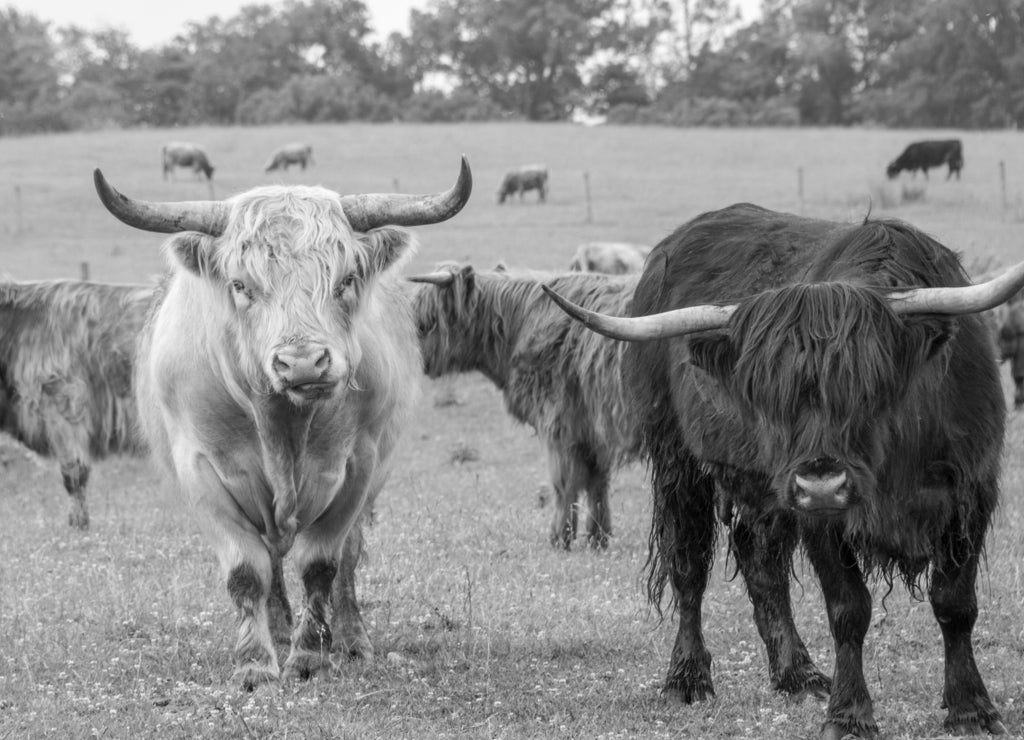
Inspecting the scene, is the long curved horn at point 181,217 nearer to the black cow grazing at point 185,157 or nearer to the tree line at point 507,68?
the black cow grazing at point 185,157

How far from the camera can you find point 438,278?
9812 mm

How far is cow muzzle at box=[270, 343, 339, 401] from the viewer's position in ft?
15.7

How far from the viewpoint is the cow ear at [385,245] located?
5508 mm

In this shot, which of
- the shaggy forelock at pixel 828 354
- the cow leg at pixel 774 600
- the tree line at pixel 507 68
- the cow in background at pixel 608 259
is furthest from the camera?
the tree line at pixel 507 68

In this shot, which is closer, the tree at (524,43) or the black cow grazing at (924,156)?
the black cow grazing at (924,156)

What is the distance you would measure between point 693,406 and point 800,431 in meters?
0.88

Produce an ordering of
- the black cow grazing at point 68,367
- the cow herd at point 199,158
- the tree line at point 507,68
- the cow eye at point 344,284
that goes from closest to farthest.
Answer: the cow eye at point 344,284 → the black cow grazing at point 68,367 → the cow herd at point 199,158 → the tree line at point 507,68

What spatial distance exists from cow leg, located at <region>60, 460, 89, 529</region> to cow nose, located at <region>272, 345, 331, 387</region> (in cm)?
541

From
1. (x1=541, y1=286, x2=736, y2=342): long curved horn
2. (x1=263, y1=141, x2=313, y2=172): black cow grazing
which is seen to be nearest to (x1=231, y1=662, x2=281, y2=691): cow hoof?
(x1=541, y1=286, x2=736, y2=342): long curved horn

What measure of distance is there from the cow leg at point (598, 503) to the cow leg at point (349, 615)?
289 centimetres

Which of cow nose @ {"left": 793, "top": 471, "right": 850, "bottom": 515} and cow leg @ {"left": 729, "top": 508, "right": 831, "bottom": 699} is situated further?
cow leg @ {"left": 729, "top": 508, "right": 831, "bottom": 699}

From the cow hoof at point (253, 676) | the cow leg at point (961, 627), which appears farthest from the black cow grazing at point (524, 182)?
the cow leg at point (961, 627)

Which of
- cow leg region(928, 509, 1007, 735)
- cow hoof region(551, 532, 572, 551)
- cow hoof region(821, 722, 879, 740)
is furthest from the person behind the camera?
cow hoof region(551, 532, 572, 551)

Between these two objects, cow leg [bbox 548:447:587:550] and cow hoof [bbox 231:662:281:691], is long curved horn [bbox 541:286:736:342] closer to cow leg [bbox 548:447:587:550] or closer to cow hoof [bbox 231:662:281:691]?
cow hoof [bbox 231:662:281:691]
